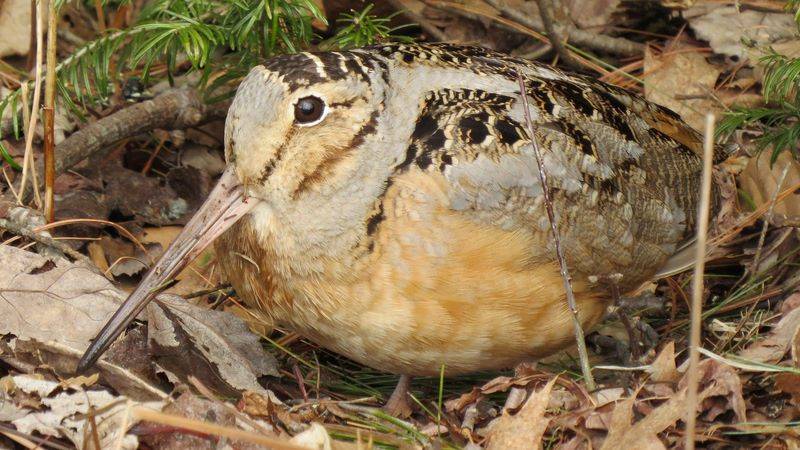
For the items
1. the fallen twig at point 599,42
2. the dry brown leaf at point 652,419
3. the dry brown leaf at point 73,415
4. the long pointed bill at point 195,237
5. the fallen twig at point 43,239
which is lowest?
the dry brown leaf at point 73,415

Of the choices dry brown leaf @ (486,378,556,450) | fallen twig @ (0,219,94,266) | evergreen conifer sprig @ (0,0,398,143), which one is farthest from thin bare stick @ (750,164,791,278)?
fallen twig @ (0,219,94,266)

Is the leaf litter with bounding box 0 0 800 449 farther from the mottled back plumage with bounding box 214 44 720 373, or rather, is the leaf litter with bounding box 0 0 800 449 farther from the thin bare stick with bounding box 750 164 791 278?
the mottled back plumage with bounding box 214 44 720 373

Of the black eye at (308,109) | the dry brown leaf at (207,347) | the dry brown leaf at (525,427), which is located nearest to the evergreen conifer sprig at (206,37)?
the black eye at (308,109)

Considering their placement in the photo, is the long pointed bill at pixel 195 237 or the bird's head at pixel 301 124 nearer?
the bird's head at pixel 301 124

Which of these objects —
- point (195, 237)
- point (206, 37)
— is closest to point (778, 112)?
point (206, 37)

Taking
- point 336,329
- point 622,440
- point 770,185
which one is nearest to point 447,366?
point 336,329

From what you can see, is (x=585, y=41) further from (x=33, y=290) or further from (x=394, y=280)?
(x=33, y=290)

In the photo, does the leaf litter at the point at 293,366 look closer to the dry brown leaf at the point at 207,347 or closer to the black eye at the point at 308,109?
the dry brown leaf at the point at 207,347
